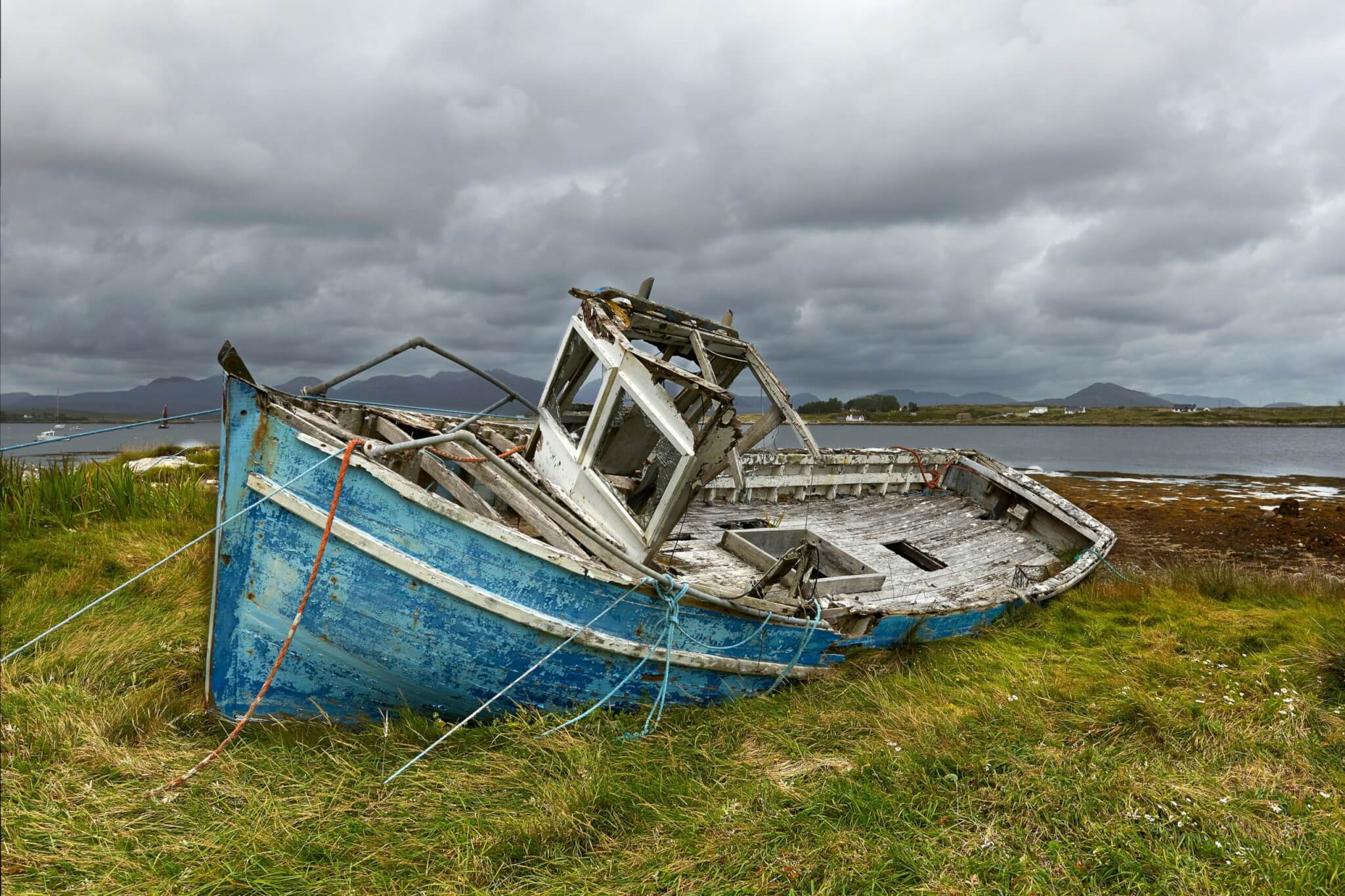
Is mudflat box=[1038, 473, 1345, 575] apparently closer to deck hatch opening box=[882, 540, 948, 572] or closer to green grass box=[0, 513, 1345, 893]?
deck hatch opening box=[882, 540, 948, 572]

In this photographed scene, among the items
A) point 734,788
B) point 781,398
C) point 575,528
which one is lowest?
point 734,788

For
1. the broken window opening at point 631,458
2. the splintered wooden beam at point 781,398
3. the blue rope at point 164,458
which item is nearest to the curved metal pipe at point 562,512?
the broken window opening at point 631,458

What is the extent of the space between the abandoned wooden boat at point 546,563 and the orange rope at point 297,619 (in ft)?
0.19

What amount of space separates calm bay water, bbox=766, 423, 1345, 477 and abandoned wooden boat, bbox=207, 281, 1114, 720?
5.05 feet

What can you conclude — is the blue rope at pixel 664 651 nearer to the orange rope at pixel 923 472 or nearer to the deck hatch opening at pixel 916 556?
the deck hatch opening at pixel 916 556

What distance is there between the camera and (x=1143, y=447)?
60.5m

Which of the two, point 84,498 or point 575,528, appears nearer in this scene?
point 575,528

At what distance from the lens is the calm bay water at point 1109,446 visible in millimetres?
33281

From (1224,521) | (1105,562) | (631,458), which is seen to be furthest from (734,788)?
(1224,521)

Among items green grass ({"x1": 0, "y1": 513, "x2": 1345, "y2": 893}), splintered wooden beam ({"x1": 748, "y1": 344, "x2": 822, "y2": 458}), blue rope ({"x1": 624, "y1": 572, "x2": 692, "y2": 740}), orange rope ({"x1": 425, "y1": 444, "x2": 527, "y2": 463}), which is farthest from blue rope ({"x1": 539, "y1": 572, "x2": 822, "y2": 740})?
splintered wooden beam ({"x1": 748, "y1": 344, "x2": 822, "y2": 458})

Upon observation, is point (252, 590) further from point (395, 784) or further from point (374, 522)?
point (395, 784)

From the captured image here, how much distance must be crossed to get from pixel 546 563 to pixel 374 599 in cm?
105

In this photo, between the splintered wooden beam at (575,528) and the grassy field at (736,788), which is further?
the splintered wooden beam at (575,528)

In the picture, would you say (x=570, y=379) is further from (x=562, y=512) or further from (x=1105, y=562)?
(x=1105, y=562)
